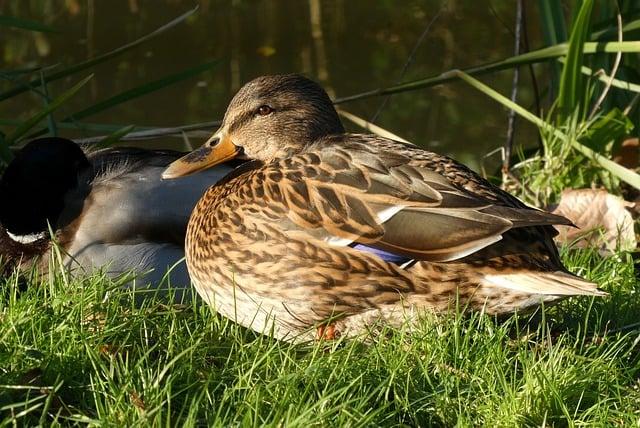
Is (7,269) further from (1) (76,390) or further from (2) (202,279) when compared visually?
(1) (76,390)

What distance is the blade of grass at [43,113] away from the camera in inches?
194

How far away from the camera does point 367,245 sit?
11.6 feet

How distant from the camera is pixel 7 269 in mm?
5008

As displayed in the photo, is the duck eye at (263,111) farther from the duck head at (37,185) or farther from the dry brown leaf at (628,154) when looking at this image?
the dry brown leaf at (628,154)

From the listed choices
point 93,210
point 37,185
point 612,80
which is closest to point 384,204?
point 93,210

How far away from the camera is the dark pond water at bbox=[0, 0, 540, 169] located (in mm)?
8312

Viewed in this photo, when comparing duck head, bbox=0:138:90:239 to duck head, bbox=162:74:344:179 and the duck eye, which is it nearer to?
Answer: duck head, bbox=162:74:344:179

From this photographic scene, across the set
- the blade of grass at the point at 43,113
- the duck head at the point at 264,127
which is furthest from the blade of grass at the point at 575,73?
the blade of grass at the point at 43,113

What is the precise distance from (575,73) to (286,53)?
4.65 meters

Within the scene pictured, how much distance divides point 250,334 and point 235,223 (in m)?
0.39

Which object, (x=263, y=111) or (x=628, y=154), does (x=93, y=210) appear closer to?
(x=263, y=111)

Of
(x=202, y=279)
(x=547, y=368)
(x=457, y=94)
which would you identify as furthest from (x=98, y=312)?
(x=457, y=94)

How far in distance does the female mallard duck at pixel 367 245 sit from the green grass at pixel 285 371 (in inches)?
4.0

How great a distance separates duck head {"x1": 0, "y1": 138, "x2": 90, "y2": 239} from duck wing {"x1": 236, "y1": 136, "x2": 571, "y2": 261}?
4.64 ft
